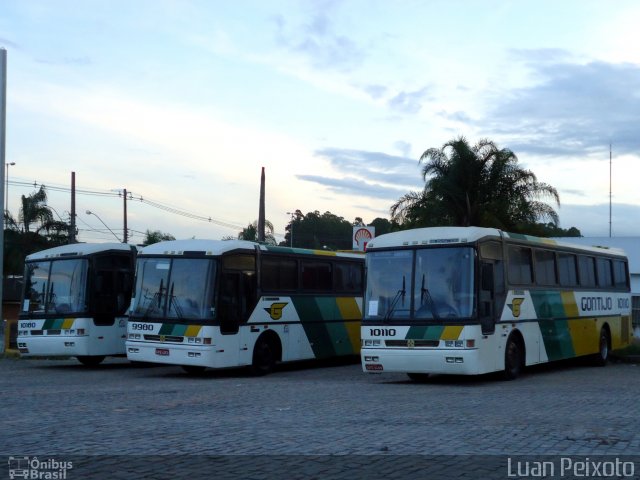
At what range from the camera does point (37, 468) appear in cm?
859

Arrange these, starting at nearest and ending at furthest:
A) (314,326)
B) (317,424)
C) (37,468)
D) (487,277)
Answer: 1. (37,468)
2. (317,424)
3. (487,277)
4. (314,326)

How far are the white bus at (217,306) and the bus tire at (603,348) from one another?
26.5 ft

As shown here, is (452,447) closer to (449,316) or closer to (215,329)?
(449,316)

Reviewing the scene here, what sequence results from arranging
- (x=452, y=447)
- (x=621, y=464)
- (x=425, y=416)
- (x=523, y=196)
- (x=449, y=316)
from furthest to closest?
(x=523, y=196) < (x=449, y=316) < (x=425, y=416) < (x=452, y=447) < (x=621, y=464)

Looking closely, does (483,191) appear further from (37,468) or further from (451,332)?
(37,468)

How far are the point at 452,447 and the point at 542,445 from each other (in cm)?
98

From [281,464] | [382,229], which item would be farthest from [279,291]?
[382,229]

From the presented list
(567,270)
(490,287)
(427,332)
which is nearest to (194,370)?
(427,332)

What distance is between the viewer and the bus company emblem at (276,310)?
2166 centimetres

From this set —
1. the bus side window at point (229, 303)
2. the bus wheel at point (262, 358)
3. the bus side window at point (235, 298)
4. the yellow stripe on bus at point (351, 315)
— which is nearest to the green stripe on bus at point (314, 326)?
the yellow stripe on bus at point (351, 315)

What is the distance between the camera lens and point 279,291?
22.1 m

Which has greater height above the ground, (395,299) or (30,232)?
(30,232)

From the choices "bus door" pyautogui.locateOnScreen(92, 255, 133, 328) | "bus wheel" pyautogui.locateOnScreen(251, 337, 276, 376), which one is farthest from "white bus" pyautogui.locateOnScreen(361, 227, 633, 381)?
"bus door" pyautogui.locateOnScreen(92, 255, 133, 328)

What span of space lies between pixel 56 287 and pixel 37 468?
1492cm
